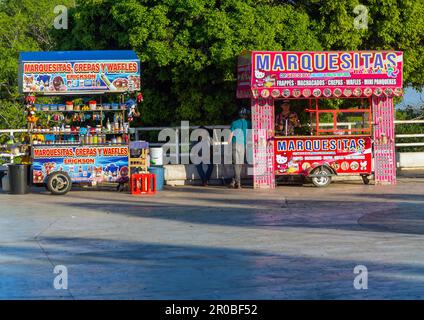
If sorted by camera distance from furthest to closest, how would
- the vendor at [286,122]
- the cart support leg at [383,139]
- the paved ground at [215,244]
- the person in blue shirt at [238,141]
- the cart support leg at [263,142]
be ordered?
1. the vendor at [286,122]
2. the cart support leg at [383,139]
3. the person in blue shirt at [238,141]
4. the cart support leg at [263,142]
5. the paved ground at [215,244]

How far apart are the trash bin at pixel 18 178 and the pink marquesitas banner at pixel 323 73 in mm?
5525

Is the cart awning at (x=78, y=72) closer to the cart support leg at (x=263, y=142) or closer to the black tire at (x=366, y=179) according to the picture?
the cart support leg at (x=263, y=142)

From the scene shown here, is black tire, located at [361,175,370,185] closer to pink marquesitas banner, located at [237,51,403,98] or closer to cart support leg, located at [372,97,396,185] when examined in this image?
cart support leg, located at [372,97,396,185]

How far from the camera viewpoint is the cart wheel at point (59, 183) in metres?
20.5

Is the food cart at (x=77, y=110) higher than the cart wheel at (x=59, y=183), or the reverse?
the food cart at (x=77, y=110)

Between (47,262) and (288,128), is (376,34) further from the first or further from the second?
(47,262)

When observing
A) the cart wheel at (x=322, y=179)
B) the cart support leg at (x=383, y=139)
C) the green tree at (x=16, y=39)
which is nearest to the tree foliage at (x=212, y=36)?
the cart support leg at (x=383, y=139)

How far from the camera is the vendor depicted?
72.1ft

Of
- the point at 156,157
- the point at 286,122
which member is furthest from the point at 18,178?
the point at 286,122

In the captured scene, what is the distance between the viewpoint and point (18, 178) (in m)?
20.5

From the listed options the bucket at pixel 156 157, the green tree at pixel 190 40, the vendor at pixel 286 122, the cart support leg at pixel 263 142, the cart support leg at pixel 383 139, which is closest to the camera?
the cart support leg at pixel 263 142

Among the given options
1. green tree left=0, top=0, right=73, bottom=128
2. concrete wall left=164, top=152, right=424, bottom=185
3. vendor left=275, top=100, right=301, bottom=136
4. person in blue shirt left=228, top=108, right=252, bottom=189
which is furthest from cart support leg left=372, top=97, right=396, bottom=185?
green tree left=0, top=0, right=73, bottom=128

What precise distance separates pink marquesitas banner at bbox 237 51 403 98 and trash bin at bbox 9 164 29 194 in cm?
552

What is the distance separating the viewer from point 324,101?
2480 centimetres
